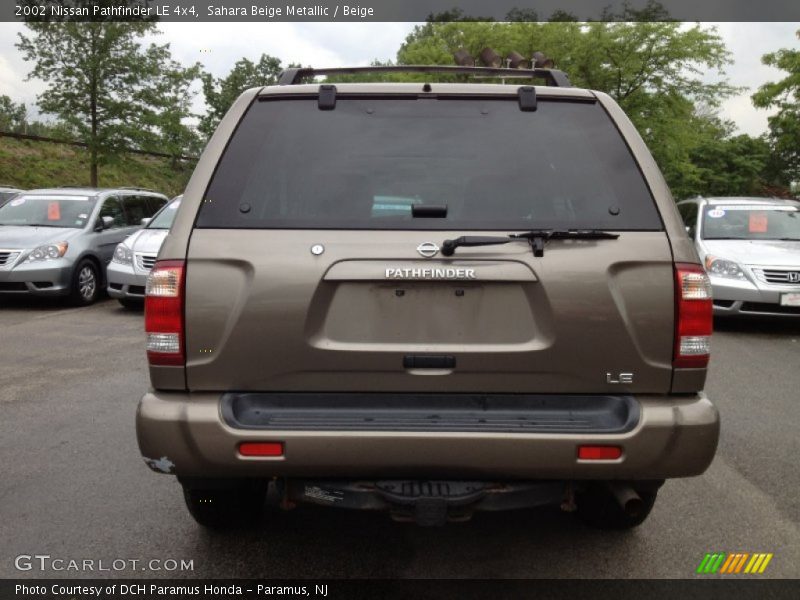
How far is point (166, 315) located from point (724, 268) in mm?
7887

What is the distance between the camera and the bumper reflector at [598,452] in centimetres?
240

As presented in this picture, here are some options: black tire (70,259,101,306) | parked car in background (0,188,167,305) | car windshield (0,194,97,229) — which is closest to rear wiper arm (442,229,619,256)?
parked car in background (0,188,167,305)

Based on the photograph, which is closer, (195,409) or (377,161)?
(195,409)

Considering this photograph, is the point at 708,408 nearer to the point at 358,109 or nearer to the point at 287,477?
the point at 287,477

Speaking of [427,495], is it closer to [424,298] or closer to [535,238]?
[424,298]

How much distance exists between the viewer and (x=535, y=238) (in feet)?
8.21

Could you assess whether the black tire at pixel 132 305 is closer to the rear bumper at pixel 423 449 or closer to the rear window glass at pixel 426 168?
the rear window glass at pixel 426 168

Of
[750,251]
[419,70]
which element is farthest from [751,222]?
[419,70]

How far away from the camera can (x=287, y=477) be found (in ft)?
8.18

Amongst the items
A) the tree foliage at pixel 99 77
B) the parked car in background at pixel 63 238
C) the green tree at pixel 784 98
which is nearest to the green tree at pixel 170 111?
the tree foliage at pixel 99 77

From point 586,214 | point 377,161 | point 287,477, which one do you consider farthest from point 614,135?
point 287,477

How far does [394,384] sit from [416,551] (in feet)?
3.33

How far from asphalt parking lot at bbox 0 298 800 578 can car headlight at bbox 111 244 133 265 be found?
4.65 m

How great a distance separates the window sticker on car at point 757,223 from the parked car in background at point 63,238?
9374 millimetres
